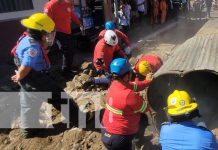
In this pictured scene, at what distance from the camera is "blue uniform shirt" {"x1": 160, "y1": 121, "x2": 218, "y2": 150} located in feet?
Answer: 11.6

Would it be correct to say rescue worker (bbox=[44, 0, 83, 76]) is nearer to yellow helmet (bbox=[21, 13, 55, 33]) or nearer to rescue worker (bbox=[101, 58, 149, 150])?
yellow helmet (bbox=[21, 13, 55, 33])

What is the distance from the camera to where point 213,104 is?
6516mm

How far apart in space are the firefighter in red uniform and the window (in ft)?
11.9

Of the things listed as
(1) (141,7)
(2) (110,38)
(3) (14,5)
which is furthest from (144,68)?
(1) (141,7)

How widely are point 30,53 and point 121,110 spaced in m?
1.55

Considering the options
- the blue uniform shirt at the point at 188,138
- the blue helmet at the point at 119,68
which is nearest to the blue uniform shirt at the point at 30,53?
the blue helmet at the point at 119,68

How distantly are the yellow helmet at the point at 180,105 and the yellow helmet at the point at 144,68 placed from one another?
8.98 feet

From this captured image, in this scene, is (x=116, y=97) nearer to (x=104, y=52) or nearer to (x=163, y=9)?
(x=104, y=52)

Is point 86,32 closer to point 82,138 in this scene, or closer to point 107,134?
point 82,138

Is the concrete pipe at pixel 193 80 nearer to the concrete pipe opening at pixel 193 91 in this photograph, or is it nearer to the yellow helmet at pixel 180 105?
the concrete pipe opening at pixel 193 91

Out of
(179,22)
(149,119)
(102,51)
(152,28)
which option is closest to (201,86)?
(149,119)

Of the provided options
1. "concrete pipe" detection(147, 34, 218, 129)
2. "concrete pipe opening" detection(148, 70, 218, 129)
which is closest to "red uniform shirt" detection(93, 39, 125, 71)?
"concrete pipe" detection(147, 34, 218, 129)

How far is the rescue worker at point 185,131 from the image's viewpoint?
3.54 meters

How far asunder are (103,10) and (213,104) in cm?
624
